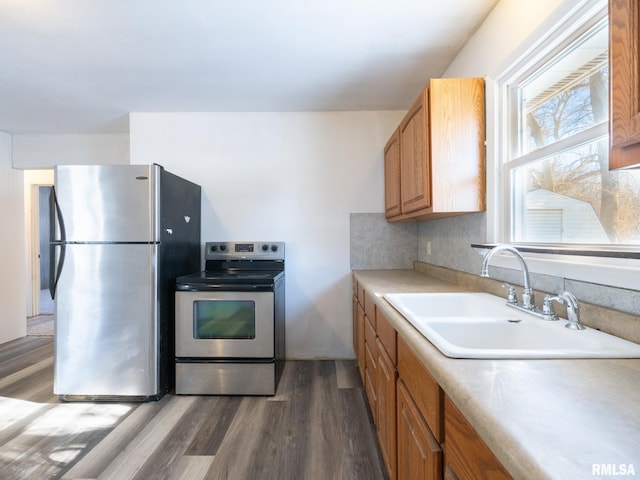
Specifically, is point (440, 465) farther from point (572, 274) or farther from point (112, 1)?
point (112, 1)

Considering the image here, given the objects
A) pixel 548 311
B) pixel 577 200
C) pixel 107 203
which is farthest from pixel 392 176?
pixel 107 203

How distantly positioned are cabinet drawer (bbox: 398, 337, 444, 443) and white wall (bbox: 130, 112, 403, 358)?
6.23 feet

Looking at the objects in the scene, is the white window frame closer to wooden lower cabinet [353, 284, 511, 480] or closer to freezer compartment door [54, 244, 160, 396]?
wooden lower cabinet [353, 284, 511, 480]

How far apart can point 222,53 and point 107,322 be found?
197cm

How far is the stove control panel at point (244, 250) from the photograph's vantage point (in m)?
2.97

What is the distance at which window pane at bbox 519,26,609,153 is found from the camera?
1133 mm

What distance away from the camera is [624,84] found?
2.16 ft

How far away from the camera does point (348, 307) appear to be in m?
3.06

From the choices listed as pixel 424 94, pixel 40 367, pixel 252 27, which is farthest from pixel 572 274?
pixel 40 367

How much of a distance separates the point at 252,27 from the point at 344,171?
4.86 feet

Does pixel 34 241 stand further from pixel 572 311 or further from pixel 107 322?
pixel 572 311

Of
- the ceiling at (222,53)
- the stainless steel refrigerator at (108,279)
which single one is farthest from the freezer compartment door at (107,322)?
the ceiling at (222,53)

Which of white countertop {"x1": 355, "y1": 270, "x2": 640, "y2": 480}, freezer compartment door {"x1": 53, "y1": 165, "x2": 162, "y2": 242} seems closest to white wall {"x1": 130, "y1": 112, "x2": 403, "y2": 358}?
freezer compartment door {"x1": 53, "y1": 165, "x2": 162, "y2": 242}

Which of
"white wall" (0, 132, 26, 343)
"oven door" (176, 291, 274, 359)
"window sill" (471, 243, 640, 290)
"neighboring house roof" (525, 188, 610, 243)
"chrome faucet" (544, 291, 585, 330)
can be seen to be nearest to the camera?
"window sill" (471, 243, 640, 290)
